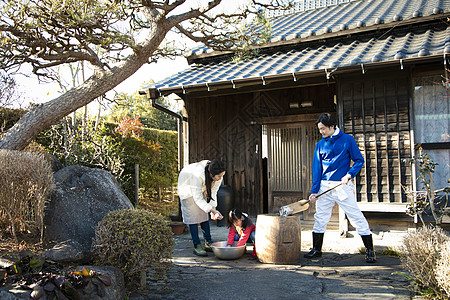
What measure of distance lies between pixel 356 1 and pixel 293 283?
30.6 ft

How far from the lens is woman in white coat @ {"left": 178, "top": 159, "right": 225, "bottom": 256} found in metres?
5.03

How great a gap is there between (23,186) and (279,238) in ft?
9.89

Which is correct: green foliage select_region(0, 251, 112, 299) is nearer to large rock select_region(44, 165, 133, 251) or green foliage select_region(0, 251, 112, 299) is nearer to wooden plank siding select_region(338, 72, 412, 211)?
large rock select_region(44, 165, 133, 251)

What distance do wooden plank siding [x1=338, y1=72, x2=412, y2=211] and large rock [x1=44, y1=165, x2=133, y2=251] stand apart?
403 centimetres

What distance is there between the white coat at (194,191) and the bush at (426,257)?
96.5 inches

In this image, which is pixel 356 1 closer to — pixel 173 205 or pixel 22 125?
pixel 173 205

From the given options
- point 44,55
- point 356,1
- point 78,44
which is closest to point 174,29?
point 78,44

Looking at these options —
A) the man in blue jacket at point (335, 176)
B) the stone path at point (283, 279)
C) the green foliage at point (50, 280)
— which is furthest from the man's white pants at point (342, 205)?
the green foliage at point (50, 280)

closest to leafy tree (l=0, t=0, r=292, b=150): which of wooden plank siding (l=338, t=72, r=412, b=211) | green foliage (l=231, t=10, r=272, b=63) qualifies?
green foliage (l=231, t=10, r=272, b=63)

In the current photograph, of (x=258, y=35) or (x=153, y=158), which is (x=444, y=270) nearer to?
(x=258, y=35)

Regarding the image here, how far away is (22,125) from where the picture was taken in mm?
5137

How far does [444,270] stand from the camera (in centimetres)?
312

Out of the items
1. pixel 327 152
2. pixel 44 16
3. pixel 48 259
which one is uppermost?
pixel 44 16

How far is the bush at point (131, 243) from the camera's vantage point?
3.60 metres
